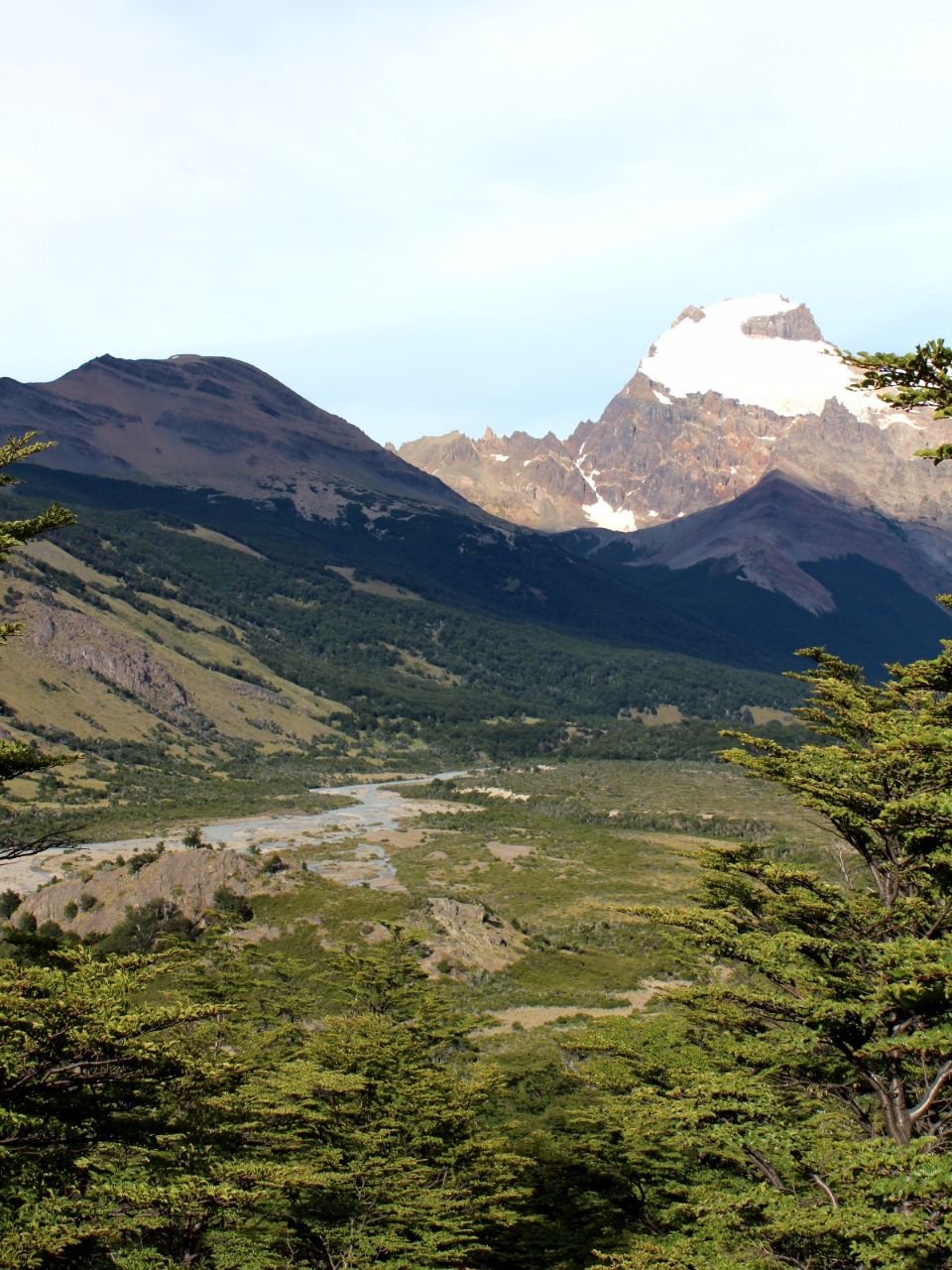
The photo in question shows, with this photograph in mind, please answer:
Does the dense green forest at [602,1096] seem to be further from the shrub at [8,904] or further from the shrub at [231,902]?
the shrub at [8,904]

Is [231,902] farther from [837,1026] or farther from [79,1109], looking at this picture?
[79,1109]

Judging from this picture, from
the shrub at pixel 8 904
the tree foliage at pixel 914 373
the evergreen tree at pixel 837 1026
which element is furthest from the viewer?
the shrub at pixel 8 904

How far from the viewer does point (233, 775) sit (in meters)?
198

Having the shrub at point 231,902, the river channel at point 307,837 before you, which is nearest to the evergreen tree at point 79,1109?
the shrub at point 231,902

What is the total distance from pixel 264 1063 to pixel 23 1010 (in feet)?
56.5

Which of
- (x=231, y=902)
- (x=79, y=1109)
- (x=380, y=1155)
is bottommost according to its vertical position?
(x=231, y=902)

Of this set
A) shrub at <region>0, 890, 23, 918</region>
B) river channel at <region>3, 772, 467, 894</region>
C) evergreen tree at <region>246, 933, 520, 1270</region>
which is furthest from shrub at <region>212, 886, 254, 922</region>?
evergreen tree at <region>246, 933, 520, 1270</region>

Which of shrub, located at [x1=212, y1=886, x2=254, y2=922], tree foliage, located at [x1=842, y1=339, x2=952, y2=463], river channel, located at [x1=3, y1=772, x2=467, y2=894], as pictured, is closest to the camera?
tree foliage, located at [x1=842, y1=339, x2=952, y2=463]

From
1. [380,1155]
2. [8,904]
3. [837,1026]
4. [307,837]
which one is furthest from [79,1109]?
[307,837]

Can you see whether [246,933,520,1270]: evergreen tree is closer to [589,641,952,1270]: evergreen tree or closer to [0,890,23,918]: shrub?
[589,641,952,1270]: evergreen tree

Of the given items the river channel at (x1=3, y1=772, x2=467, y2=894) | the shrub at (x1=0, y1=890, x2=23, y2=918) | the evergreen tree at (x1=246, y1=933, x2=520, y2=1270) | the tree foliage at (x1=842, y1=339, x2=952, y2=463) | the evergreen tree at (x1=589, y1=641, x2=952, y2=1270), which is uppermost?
the tree foliage at (x1=842, y1=339, x2=952, y2=463)

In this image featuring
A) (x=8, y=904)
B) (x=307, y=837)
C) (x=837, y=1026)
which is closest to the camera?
(x=837, y=1026)

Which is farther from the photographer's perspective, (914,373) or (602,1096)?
(602,1096)

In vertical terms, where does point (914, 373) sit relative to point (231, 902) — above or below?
above
